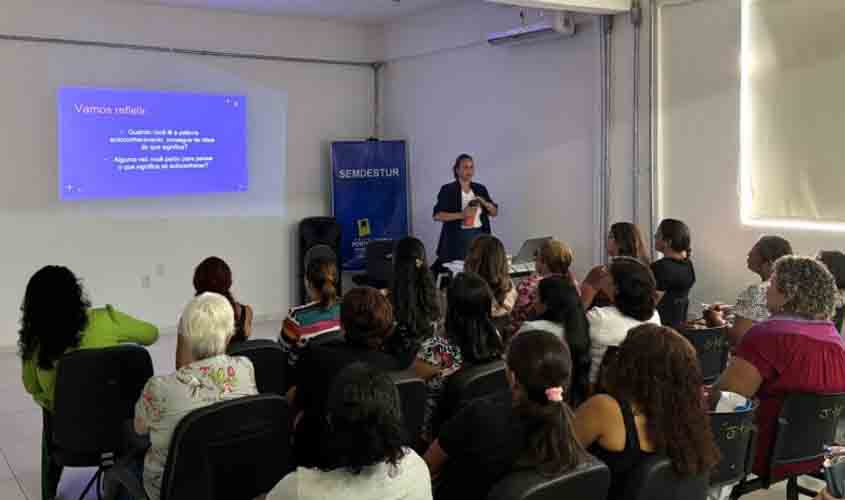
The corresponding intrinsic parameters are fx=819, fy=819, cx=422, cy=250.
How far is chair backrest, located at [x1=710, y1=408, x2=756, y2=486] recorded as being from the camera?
264cm

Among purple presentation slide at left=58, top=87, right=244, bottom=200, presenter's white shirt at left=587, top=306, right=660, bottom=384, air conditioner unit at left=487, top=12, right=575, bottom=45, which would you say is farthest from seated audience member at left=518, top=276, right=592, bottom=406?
purple presentation slide at left=58, top=87, right=244, bottom=200

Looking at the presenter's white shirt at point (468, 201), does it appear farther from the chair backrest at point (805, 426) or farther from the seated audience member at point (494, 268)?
the chair backrest at point (805, 426)

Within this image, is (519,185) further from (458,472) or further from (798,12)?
(458,472)

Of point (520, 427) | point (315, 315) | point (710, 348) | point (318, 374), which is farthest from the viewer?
point (710, 348)

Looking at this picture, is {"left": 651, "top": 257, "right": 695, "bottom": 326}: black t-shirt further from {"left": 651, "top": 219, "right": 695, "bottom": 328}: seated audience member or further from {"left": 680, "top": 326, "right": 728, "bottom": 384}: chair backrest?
{"left": 680, "top": 326, "right": 728, "bottom": 384}: chair backrest

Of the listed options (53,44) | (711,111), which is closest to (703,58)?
(711,111)

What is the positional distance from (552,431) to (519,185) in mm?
5810

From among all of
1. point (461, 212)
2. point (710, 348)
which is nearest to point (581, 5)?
point (461, 212)

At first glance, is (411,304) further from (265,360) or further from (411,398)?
(411,398)

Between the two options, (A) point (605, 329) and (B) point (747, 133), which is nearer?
(A) point (605, 329)

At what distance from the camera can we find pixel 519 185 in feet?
25.2

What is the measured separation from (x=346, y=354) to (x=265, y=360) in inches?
24.1

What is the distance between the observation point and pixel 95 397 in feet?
11.1

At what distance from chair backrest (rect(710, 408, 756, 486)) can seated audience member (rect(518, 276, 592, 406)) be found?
69cm
